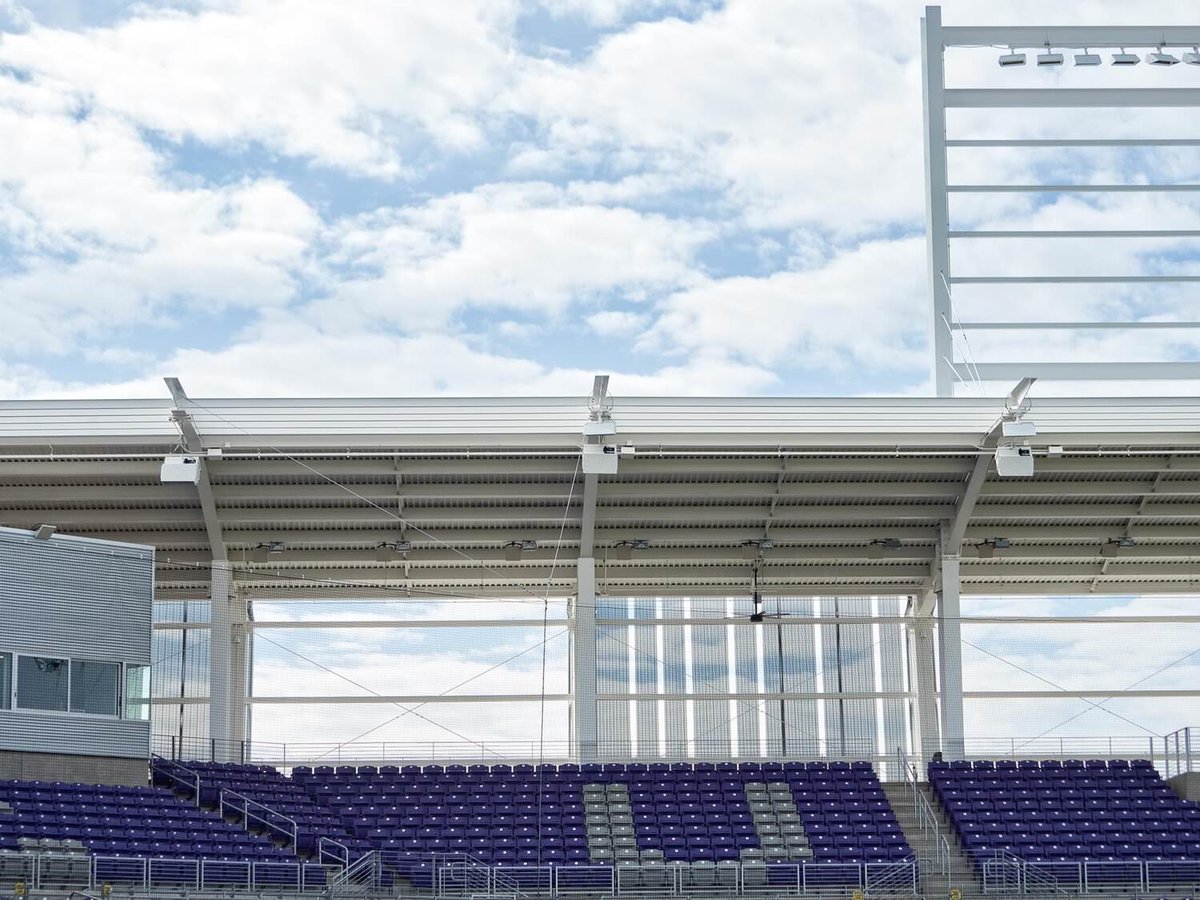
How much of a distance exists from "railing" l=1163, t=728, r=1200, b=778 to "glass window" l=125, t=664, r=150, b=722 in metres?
22.5

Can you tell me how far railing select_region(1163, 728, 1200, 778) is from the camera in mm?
38812

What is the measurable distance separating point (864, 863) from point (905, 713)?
8.36m

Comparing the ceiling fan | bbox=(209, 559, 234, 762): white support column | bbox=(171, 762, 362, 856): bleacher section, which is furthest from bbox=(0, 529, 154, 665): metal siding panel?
the ceiling fan

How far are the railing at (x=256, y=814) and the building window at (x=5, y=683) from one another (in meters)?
4.50

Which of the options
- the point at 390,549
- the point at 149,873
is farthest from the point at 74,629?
the point at 390,549

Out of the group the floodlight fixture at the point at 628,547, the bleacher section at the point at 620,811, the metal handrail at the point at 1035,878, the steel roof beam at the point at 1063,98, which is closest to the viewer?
the metal handrail at the point at 1035,878

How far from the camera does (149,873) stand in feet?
95.5

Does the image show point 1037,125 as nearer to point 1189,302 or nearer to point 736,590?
point 1189,302

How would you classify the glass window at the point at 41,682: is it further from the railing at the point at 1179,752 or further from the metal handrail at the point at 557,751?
the railing at the point at 1179,752

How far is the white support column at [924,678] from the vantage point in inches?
1539

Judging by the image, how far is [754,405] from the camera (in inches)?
1368

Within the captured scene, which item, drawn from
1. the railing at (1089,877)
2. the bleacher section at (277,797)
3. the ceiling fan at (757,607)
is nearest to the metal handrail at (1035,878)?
the railing at (1089,877)

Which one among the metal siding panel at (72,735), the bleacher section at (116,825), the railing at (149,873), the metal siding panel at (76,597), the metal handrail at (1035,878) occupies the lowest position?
the metal handrail at (1035,878)

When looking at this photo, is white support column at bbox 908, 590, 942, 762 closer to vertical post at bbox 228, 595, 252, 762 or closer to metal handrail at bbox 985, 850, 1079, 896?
metal handrail at bbox 985, 850, 1079, 896
